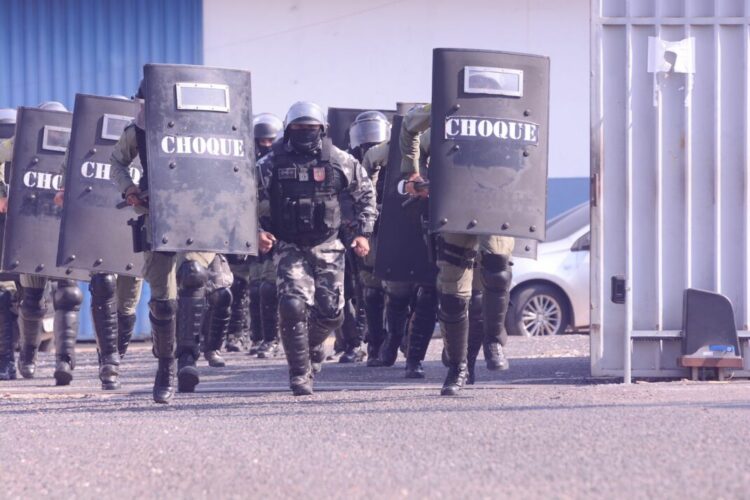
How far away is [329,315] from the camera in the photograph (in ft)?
28.0

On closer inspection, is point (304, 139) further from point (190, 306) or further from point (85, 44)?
point (85, 44)

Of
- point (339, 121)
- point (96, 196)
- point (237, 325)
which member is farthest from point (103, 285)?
point (237, 325)

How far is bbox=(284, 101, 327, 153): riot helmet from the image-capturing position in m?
8.38

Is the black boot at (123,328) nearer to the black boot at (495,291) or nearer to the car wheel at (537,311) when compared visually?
the black boot at (495,291)

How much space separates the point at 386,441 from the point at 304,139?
107 inches

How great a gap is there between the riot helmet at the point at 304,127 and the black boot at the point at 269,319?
326 centimetres

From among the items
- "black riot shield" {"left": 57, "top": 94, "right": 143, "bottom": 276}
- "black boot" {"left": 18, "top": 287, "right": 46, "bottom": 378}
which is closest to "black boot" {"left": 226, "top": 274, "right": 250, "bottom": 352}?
"black boot" {"left": 18, "top": 287, "right": 46, "bottom": 378}

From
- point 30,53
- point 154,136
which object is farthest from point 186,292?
point 30,53

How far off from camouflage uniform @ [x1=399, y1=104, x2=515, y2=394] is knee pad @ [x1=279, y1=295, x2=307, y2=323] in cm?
76

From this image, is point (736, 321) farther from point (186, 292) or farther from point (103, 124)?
point (103, 124)

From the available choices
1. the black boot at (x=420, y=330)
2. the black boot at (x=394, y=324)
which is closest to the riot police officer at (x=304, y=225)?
the black boot at (x=420, y=330)

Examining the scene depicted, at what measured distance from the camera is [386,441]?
242 inches

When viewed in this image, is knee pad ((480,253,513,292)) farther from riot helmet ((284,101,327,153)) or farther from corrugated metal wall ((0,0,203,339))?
corrugated metal wall ((0,0,203,339))

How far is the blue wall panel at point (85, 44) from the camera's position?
17.0 m
